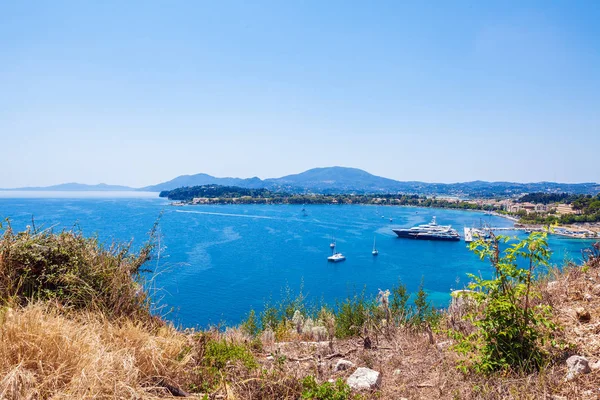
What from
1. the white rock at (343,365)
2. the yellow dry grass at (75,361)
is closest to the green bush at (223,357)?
the yellow dry grass at (75,361)

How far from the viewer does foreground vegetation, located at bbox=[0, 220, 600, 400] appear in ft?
7.75

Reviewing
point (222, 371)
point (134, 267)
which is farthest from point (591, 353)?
point (134, 267)

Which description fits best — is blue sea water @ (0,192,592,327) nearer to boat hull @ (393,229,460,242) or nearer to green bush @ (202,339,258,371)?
boat hull @ (393,229,460,242)

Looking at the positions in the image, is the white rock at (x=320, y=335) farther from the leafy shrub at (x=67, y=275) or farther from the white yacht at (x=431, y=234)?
the white yacht at (x=431, y=234)

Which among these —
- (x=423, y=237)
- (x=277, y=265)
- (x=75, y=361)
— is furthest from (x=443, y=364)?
(x=423, y=237)

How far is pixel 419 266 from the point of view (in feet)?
141

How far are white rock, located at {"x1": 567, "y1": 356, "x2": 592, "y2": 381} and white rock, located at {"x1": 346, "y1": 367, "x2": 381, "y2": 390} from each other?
1.46 meters

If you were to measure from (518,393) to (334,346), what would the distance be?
2104 mm

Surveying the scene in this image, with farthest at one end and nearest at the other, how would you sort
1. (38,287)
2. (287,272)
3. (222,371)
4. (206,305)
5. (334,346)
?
(287,272) → (206,305) → (334,346) → (38,287) → (222,371)

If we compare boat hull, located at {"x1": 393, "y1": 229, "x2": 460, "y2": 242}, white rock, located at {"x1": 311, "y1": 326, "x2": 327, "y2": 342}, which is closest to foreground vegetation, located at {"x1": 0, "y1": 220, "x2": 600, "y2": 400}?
white rock, located at {"x1": 311, "y1": 326, "x2": 327, "y2": 342}

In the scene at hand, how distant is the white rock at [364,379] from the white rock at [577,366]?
146cm

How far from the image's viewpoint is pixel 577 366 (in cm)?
270

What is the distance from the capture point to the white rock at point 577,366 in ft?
8.77

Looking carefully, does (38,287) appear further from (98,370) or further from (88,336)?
(98,370)
